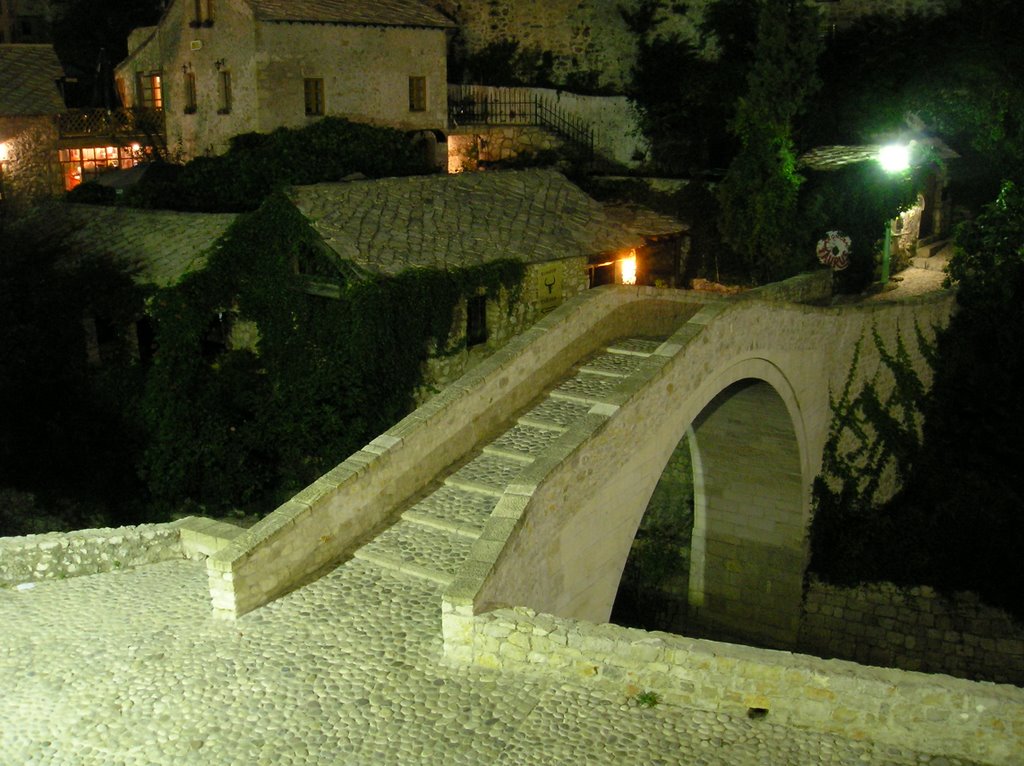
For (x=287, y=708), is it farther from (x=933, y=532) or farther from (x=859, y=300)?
(x=859, y=300)

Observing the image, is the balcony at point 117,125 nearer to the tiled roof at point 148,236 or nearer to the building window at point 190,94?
the building window at point 190,94

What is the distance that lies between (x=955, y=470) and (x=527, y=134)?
38.1 ft

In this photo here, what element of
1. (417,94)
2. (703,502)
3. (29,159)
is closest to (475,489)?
(703,502)

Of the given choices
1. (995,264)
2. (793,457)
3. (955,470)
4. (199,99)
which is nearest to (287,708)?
(793,457)

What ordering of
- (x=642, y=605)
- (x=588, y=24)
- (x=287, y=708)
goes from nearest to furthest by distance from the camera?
(x=287, y=708) → (x=642, y=605) → (x=588, y=24)

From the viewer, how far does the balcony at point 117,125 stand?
2195 centimetres

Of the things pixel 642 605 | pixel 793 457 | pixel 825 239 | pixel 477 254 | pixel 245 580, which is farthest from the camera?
pixel 825 239

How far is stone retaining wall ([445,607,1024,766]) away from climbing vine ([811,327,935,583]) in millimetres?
9905

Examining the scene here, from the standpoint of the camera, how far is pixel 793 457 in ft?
51.4

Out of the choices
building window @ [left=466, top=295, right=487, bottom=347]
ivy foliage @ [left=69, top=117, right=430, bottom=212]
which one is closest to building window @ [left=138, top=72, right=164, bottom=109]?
ivy foliage @ [left=69, top=117, right=430, bottom=212]

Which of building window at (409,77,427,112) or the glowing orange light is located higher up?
building window at (409,77,427,112)

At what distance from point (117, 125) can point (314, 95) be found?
223 inches

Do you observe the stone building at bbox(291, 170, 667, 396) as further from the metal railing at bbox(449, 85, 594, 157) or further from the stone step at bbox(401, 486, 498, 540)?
the metal railing at bbox(449, 85, 594, 157)

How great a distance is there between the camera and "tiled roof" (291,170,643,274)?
43.3ft
